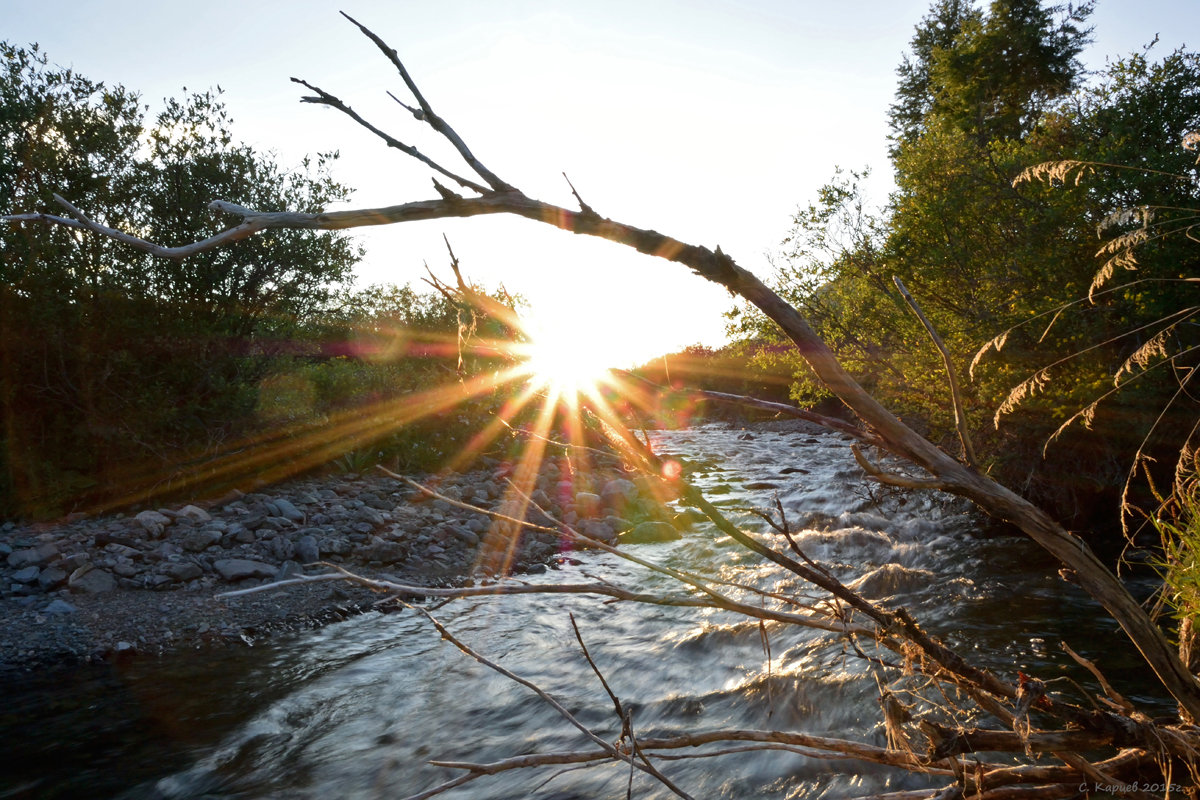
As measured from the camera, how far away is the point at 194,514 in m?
9.80

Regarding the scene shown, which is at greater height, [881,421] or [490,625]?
[881,421]

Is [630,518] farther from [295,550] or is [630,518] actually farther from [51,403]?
[51,403]

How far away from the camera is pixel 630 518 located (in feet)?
44.6

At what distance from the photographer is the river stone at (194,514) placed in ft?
31.8

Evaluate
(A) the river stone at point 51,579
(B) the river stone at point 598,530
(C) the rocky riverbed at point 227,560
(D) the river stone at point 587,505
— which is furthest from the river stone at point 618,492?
(A) the river stone at point 51,579

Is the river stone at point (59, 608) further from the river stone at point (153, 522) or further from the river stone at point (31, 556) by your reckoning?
the river stone at point (153, 522)

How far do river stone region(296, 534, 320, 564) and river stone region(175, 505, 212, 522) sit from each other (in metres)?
1.61

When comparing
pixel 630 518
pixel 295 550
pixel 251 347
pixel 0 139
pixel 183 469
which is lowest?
pixel 630 518

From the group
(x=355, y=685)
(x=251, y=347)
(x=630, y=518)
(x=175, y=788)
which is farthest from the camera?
(x=630, y=518)

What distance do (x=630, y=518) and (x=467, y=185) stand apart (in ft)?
39.5

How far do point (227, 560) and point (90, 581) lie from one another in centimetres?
138

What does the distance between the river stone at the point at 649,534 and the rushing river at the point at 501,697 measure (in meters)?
2.79

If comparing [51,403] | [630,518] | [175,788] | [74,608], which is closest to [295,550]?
[74,608]

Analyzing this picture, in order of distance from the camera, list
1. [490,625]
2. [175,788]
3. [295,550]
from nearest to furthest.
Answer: [175,788]
[490,625]
[295,550]
